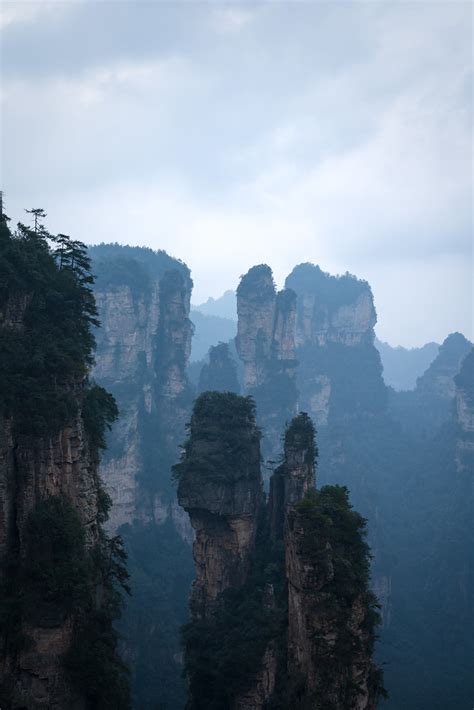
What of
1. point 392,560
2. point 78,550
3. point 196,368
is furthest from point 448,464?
point 78,550

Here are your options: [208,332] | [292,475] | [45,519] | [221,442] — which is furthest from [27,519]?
[208,332]

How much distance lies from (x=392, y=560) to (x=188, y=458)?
1520 inches

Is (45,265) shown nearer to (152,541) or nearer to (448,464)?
(152,541)

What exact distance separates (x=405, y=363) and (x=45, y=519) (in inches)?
6250

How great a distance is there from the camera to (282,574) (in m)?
28.9

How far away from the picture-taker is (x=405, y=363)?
556ft

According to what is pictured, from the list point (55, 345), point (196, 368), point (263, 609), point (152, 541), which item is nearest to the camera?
point (55, 345)

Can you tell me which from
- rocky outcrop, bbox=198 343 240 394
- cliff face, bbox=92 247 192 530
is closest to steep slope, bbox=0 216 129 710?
cliff face, bbox=92 247 192 530

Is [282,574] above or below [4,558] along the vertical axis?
below

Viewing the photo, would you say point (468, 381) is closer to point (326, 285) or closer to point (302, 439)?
point (326, 285)

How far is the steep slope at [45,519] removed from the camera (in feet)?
60.8

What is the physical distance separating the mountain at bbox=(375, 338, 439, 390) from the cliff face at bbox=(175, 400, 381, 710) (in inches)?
5037

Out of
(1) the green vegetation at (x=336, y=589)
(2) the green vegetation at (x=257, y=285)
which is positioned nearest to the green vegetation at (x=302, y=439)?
(1) the green vegetation at (x=336, y=589)

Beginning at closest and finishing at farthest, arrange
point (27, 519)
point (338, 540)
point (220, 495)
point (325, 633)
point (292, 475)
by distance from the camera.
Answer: point (325, 633) → point (27, 519) → point (338, 540) → point (220, 495) → point (292, 475)
